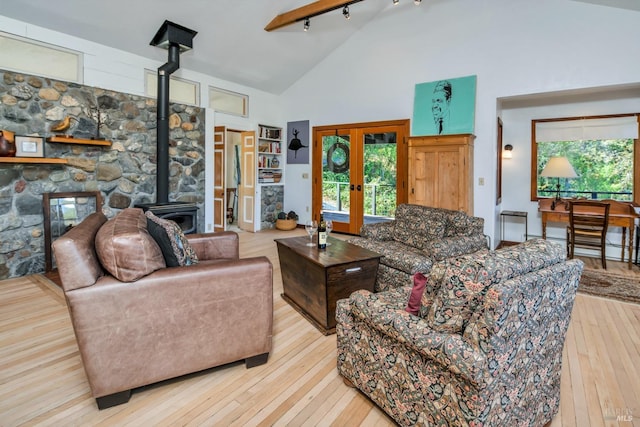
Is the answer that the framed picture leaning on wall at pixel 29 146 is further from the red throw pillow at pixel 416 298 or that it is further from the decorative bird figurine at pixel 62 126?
the red throw pillow at pixel 416 298

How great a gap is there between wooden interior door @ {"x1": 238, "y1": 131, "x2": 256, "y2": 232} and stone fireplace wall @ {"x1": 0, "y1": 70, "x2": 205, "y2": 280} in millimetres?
1394

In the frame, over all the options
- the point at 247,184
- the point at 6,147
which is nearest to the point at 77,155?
the point at 6,147

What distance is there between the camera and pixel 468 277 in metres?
1.25

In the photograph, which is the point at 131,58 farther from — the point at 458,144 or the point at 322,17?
the point at 458,144

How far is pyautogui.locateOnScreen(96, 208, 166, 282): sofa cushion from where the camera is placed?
1629 millimetres

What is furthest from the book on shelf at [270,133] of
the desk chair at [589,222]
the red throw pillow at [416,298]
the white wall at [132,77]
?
the red throw pillow at [416,298]

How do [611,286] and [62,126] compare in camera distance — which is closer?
[611,286]

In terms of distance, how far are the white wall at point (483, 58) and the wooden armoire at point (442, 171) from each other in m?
0.34

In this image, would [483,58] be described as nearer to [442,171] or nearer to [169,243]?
[442,171]

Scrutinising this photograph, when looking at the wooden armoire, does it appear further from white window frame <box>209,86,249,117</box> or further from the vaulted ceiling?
white window frame <box>209,86,249,117</box>

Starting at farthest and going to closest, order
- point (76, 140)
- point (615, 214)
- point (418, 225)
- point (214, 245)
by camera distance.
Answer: point (615, 214) < point (76, 140) < point (418, 225) < point (214, 245)

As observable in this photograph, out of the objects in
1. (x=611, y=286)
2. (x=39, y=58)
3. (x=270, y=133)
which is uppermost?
(x=39, y=58)

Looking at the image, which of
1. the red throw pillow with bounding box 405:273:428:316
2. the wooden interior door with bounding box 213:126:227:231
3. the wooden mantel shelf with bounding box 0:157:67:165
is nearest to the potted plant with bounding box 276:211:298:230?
the wooden interior door with bounding box 213:126:227:231

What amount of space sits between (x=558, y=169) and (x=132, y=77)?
638 cm
